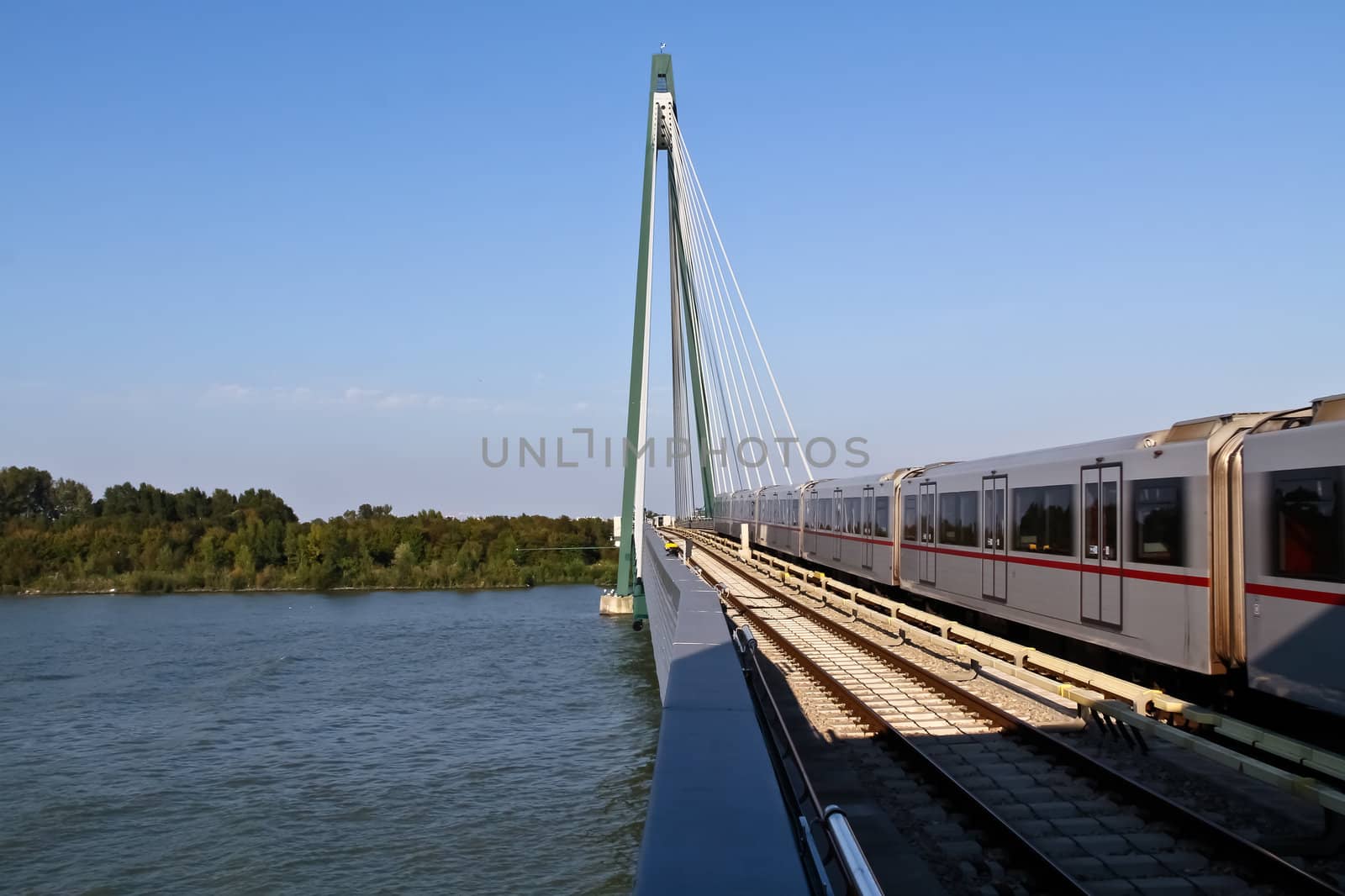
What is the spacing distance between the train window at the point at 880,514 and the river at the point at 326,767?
5899mm

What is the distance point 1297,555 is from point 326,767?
18293 mm

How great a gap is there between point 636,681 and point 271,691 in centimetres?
988

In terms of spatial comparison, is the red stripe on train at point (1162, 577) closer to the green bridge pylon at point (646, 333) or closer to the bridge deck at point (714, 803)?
the bridge deck at point (714, 803)

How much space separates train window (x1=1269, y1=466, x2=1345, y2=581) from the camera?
713 cm

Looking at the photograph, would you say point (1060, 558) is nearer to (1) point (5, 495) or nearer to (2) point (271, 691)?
(2) point (271, 691)

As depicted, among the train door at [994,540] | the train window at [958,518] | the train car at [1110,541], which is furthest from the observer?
the train window at [958,518]

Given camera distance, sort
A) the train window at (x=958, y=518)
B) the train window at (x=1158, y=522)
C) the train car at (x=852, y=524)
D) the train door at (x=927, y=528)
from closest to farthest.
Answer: the train window at (x=1158, y=522) → the train window at (x=958, y=518) → the train door at (x=927, y=528) → the train car at (x=852, y=524)

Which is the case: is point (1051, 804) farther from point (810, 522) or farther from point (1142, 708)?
point (810, 522)

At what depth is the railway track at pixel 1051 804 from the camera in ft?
17.7

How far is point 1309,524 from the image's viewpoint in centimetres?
738

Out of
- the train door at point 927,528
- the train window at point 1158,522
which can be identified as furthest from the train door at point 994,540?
the train window at point 1158,522

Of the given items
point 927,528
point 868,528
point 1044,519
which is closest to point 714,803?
point 1044,519

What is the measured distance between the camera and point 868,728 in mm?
9289

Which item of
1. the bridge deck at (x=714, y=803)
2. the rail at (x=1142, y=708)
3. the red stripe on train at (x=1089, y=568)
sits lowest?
the rail at (x=1142, y=708)
